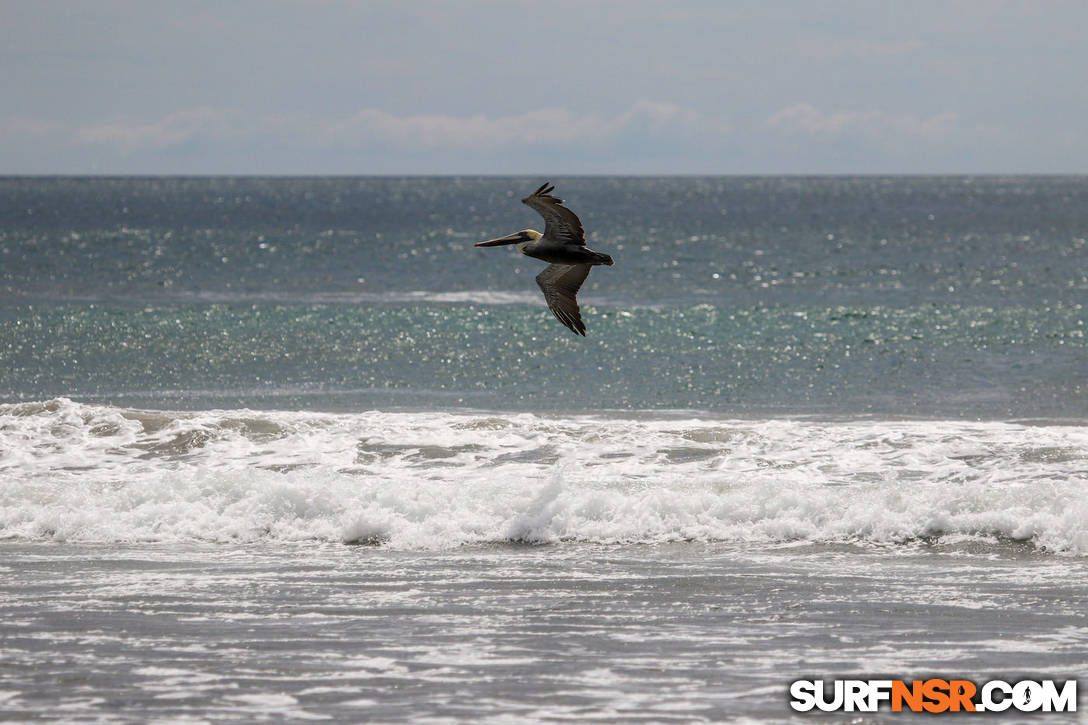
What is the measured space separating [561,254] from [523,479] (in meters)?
3.71

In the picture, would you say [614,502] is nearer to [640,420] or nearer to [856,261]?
[640,420]

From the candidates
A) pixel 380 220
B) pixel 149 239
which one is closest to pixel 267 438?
pixel 149 239

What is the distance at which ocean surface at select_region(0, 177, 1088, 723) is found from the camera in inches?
392

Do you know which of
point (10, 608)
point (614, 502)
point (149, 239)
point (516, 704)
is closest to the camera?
point (516, 704)

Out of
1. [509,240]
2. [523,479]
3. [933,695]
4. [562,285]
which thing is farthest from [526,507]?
[933,695]

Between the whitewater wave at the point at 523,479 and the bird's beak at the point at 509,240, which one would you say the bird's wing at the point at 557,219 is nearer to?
the bird's beak at the point at 509,240

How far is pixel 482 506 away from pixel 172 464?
16.2 feet

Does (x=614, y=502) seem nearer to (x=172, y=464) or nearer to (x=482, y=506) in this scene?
(x=482, y=506)

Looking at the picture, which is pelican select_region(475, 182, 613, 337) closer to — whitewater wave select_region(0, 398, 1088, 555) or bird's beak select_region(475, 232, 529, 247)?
bird's beak select_region(475, 232, 529, 247)

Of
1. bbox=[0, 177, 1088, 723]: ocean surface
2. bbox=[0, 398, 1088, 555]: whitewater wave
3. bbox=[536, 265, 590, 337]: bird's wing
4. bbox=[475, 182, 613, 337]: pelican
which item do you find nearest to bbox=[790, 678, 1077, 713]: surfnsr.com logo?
bbox=[0, 177, 1088, 723]: ocean surface

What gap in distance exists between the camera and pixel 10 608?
11.6m

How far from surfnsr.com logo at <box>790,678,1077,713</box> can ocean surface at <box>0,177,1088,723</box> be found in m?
0.17

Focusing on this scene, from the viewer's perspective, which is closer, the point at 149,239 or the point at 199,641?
the point at 199,641

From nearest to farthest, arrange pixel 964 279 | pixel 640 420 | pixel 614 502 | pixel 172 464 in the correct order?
pixel 614 502 < pixel 172 464 < pixel 640 420 < pixel 964 279
